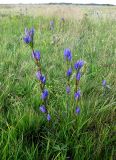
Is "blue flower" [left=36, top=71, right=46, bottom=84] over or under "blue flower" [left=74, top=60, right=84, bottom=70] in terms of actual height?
under

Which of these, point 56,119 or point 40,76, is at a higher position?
point 40,76

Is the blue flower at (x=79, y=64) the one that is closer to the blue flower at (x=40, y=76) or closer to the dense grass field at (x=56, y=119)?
the blue flower at (x=40, y=76)

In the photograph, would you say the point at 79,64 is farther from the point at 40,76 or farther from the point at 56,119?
the point at 56,119

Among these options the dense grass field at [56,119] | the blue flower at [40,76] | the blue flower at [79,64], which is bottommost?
the dense grass field at [56,119]

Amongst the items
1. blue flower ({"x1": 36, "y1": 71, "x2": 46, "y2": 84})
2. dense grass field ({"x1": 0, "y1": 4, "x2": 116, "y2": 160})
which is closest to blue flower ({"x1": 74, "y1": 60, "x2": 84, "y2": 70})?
blue flower ({"x1": 36, "y1": 71, "x2": 46, "y2": 84})

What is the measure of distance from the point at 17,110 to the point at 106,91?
0.79m

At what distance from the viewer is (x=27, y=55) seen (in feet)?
11.6

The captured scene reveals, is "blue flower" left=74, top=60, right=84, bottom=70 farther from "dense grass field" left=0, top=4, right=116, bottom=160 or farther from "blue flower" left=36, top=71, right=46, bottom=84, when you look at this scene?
"dense grass field" left=0, top=4, right=116, bottom=160

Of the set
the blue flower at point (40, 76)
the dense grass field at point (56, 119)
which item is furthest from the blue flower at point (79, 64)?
the dense grass field at point (56, 119)

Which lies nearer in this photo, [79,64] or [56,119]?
[79,64]

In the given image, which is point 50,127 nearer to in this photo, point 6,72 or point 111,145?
point 111,145

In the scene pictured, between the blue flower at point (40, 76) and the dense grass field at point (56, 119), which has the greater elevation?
the blue flower at point (40, 76)

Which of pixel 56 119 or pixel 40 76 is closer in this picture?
pixel 40 76

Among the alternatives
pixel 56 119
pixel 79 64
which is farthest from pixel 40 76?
pixel 56 119
